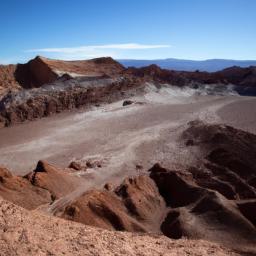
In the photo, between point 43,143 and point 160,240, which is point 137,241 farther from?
point 43,143

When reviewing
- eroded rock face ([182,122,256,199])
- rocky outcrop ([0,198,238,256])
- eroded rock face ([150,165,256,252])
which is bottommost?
eroded rock face ([182,122,256,199])

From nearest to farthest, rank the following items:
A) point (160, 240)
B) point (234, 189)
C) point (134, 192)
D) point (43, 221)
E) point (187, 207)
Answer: point (43, 221) → point (160, 240) → point (187, 207) → point (134, 192) → point (234, 189)

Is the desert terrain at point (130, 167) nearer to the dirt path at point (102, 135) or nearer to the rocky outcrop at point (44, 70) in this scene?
the dirt path at point (102, 135)

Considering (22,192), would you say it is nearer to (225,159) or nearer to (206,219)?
(206,219)

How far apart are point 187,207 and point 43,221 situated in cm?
395

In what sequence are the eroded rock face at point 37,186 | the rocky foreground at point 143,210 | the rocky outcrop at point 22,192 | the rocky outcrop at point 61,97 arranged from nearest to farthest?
the rocky foreground at point 143,210 → the rocky outcrop at point 22,192 → the eroded rock face at point 37,186 → the rocky outcrop at point 61,97

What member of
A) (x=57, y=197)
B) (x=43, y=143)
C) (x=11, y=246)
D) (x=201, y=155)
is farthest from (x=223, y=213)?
(x=43, y=143)

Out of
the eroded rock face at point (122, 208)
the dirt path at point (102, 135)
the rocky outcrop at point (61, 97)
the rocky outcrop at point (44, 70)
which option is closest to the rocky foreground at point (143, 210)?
the eroded rock face at point (122, 208)

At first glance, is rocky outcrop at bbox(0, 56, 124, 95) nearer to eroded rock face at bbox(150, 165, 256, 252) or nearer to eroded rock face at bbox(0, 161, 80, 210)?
eroded rock face at bbox(0, 161, 80, 210)

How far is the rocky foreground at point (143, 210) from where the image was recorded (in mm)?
5965

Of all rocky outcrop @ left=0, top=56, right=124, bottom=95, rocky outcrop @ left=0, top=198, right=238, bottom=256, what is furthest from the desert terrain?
rocky outcrop @ left=0, top=56, right=124, bottom=95

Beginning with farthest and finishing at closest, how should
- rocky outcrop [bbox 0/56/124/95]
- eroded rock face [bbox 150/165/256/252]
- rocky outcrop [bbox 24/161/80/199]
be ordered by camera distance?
rocky outcrop [bbox 0/56/124/95]
rocky outcrop [bbox 24/161/80/199]
eroded rock face [bbox 150/165/256/252]

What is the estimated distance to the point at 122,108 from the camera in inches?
838

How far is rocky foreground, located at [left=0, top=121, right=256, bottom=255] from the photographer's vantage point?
235 inches
